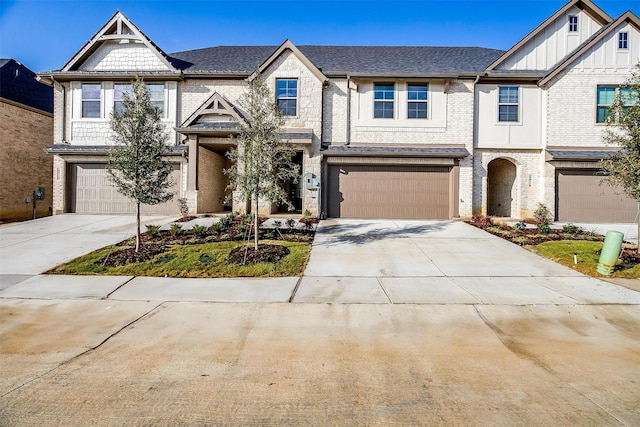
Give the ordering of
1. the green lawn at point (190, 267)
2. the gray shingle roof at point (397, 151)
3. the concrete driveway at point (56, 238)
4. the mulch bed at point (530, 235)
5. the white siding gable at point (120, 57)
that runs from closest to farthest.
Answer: the green lawn at point (190, 267) < the concrete driveway at point (56, 238) < the mulch bed at point (530, 235) < the gray shingle roof at point (397, 151) < the white siding gable at point (120, 57)

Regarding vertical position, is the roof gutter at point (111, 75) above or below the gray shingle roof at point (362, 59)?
below

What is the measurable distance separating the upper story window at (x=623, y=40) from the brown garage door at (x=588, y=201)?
19.4ft

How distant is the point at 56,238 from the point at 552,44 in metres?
22.5

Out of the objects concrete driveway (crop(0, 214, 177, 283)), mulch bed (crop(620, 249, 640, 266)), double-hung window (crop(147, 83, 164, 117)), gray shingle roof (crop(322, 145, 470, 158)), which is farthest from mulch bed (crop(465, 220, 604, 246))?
double-hung window (crop(147, 83, 164, 117))

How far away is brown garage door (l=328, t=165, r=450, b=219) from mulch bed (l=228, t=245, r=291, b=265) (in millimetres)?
6772

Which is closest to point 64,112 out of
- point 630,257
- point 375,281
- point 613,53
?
point 375,281

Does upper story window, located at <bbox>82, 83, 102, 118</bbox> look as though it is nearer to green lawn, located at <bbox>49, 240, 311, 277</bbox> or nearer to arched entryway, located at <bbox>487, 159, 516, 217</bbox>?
green lawn, located at <bbox>49, 240, 311, 277</bbox>

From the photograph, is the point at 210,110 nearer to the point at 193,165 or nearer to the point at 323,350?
the point at 193,165

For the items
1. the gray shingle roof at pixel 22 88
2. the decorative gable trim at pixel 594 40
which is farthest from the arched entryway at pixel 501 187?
the gray shingle roof at pixel 22 88

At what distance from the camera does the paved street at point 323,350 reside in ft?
9.50

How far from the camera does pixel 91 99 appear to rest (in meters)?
16.1

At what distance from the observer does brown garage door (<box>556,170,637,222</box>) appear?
48.4ft

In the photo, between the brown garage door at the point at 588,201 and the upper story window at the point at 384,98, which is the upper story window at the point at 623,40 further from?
the upper story window at the point at 384,98

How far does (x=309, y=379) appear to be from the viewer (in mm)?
3365
